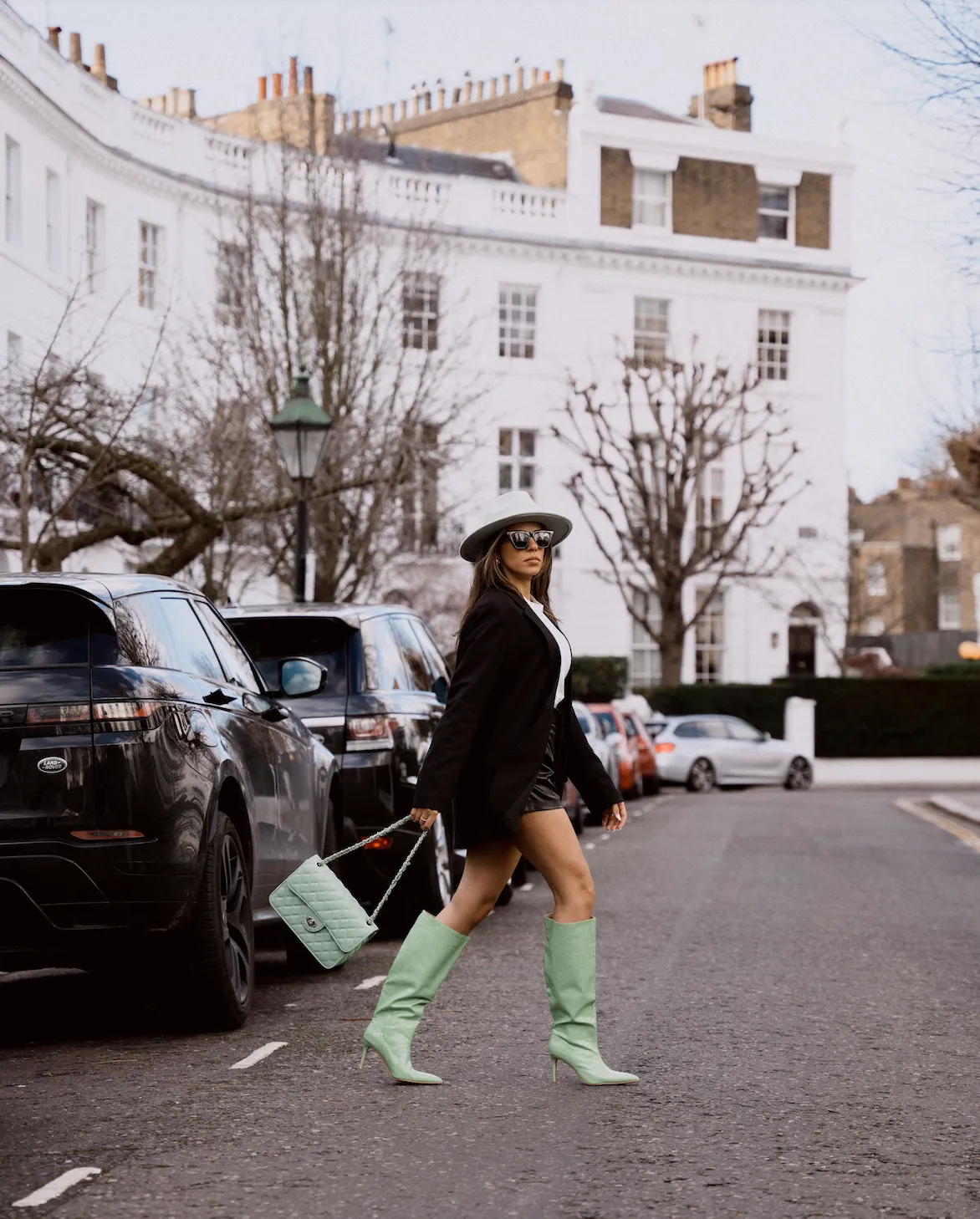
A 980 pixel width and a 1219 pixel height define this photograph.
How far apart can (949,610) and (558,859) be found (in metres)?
83.3

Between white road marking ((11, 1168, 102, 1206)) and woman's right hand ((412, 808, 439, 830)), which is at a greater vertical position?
woman's right hand ((412, 808, 439, 830))

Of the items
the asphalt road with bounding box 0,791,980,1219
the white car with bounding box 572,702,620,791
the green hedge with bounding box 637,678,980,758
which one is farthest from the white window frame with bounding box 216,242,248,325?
the asphalt road with bounding box 0,791,980,1219

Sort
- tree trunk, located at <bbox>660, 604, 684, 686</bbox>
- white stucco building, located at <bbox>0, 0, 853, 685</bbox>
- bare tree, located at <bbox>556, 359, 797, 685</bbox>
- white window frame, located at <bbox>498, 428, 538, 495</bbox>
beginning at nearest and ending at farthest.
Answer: bare tree, located at <bbox>556, 359, 797, 685</bbox> → tree trunk, located at <bbox>660, 604, 684, 686</bbox> → white stucco building, located at <bbox>0, 0, 853, 685</bbox> → white window frame, located at <bbox>498, 428, 538, 495</bbox>

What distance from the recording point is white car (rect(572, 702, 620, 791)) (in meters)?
24.1

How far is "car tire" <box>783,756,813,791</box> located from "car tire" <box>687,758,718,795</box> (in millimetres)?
1895

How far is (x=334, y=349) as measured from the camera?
1203 inches

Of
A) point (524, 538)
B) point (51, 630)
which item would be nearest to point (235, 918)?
point (51, 630)

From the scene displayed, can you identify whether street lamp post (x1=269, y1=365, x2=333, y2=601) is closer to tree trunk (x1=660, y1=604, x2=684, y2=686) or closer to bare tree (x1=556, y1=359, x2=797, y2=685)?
bare tree (x1=556, y1=359, x2=797, y2=685)

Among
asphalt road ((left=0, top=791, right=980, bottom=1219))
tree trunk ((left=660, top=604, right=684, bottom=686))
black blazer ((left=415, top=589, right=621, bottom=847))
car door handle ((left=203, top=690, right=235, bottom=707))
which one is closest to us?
asphalt road ((left=0, top=791, right=980, bottom=1219))

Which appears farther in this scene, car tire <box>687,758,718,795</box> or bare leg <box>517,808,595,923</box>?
car tire <box>687,758,718,795</box>

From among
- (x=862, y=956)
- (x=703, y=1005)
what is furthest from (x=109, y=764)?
(x=862, y=956)

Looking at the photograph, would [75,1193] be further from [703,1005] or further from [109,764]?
[703,1005]

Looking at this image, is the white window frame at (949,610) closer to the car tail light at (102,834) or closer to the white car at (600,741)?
the white car at (600,741)

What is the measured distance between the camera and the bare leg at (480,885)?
6.46m
